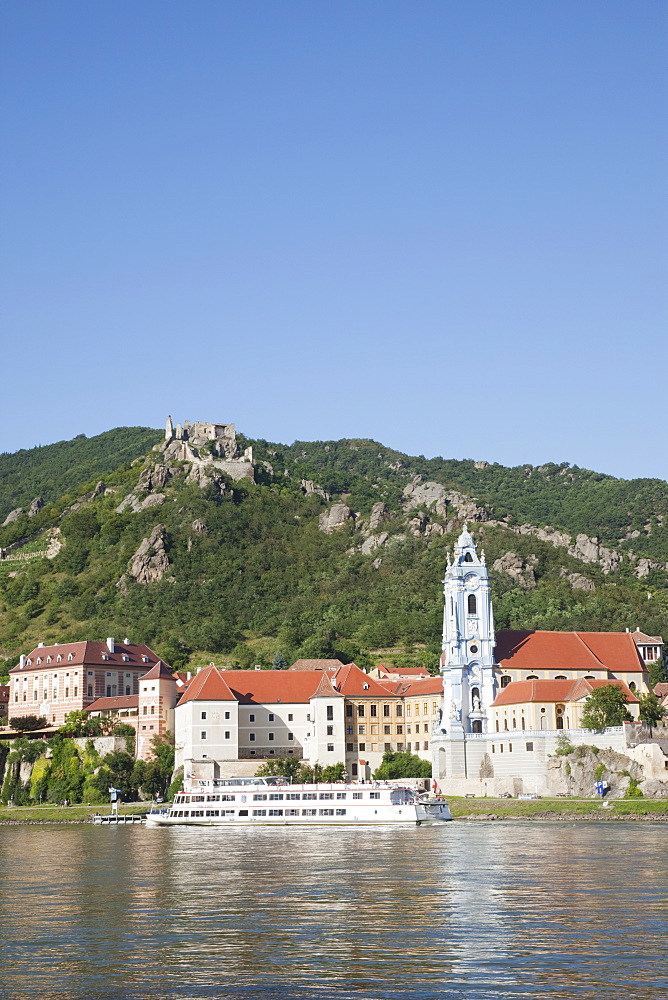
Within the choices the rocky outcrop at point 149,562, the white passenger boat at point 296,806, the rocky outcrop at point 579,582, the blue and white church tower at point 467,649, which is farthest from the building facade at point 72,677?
the rocky outcrop at point 579,582

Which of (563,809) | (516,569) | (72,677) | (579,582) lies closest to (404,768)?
(563,809)

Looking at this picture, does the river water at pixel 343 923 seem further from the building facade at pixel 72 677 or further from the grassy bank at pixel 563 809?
the building facade at pixel 72 677

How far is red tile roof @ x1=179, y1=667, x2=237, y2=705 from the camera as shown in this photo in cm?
11962

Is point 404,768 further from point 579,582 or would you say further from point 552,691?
point 579,582

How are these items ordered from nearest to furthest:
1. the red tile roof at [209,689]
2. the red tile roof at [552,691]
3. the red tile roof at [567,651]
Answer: the red tile roof at [552,691], the red tile roof at [209,689], the red tile roof at [567,651]

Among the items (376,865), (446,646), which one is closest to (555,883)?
(376,865)

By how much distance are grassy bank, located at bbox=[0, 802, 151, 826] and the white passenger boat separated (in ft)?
30.3

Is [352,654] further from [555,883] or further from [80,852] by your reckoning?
[555,883]

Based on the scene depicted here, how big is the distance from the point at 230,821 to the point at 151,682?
100 ft

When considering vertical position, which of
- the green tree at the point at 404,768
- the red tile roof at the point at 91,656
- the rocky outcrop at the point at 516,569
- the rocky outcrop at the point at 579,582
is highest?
the rocky outcrop at the point at 516,569

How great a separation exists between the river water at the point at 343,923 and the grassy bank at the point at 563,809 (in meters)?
21.3

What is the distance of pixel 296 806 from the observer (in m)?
96.1

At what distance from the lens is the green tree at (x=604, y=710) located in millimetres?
105188

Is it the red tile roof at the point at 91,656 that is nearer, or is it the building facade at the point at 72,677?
Result: the building facade at the point at 72,677
